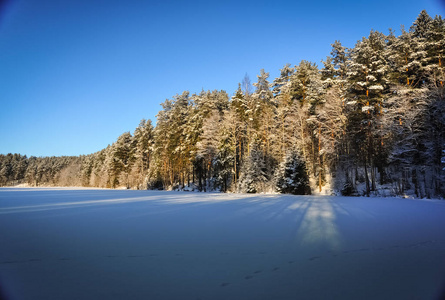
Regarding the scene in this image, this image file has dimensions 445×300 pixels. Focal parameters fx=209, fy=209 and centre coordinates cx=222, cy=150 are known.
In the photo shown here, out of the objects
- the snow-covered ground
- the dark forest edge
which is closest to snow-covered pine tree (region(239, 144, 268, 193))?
the dark forest edge

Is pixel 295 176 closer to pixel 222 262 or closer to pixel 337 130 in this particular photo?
pixel 337 130

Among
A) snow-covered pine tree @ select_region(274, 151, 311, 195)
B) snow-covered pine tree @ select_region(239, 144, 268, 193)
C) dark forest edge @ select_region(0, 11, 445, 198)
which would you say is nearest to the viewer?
dark forest edge @ select_region(0, 11, 445, 198)

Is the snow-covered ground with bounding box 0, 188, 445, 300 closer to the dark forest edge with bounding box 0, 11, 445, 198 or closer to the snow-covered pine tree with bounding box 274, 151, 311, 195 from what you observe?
the snow-covered pine tree with bounding box 274, 151, 311, 195

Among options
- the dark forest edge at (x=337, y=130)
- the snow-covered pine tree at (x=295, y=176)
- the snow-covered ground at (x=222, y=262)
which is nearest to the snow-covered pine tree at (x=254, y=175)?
the dark forest edge at (x=337, y=130)

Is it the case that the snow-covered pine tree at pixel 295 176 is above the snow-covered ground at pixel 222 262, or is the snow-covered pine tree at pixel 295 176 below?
above

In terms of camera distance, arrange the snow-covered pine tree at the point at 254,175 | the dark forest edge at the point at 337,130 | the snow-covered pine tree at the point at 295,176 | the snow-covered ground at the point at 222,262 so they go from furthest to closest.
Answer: the snow-covered pine tree at the point at 254,175, the snow-covered pine tree at the point at 295,176, the dark forest edge at the point at 337,130, the snow-covered ground at the point at 222,262

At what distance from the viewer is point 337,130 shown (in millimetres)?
22016

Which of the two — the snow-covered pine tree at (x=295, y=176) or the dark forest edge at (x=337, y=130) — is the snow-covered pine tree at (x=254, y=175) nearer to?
the dark forest edge at (x=337, y=130)

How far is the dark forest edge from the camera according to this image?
655 inches

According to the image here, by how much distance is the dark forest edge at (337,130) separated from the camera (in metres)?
16.6

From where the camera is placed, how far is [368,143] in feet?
61.5

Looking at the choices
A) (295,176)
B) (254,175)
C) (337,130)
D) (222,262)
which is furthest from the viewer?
(254,175)

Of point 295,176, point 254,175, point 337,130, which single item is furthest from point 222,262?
point 337,130

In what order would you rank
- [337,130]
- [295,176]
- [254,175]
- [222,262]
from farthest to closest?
[254,175], [337,130], [295,176], [222,262]
